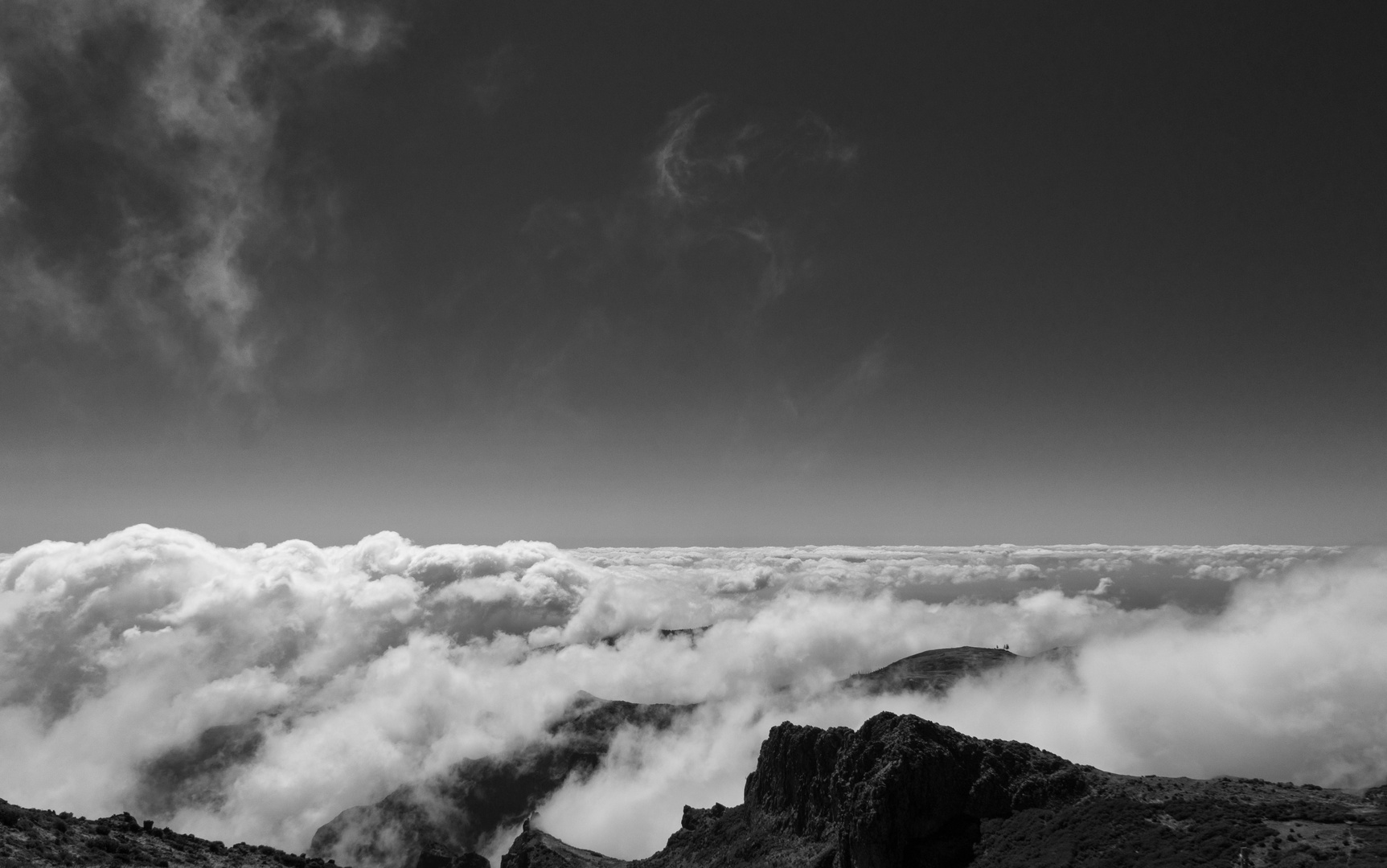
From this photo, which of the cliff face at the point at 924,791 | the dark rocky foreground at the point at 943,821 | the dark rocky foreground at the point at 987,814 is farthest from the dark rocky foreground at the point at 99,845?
the dark rocky foreground at the point at 987,814

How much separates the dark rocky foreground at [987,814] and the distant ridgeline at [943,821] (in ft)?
0.97

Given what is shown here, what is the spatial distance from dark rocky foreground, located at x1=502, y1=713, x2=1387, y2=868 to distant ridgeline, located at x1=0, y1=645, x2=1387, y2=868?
295mm

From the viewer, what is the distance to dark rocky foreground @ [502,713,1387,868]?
87312 millimetres

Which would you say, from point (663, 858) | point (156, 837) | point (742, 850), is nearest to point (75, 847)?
point (156, 837)

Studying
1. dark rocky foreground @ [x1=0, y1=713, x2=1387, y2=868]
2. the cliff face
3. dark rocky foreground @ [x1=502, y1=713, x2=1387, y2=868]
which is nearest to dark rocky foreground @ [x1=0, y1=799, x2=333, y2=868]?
dark rocky foreground @ [x1=0, y1=713, x2=1387, y2=868]

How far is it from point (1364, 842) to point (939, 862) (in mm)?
63219

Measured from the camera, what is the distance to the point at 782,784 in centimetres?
16600

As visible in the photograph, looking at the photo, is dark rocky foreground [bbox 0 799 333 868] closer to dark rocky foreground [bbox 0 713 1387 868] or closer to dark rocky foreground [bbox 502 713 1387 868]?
dark rocky foreground [bbox 0 713 1387 868]

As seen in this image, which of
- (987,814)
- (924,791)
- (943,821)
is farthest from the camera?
(924,791)

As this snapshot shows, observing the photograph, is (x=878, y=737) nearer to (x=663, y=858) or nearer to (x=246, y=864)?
(x=663, y=858)

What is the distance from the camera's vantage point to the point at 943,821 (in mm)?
125062

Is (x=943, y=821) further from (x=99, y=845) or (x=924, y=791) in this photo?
(x=99, y=845)

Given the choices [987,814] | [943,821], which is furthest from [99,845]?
[987,814]

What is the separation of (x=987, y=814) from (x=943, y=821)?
8.74 meters
